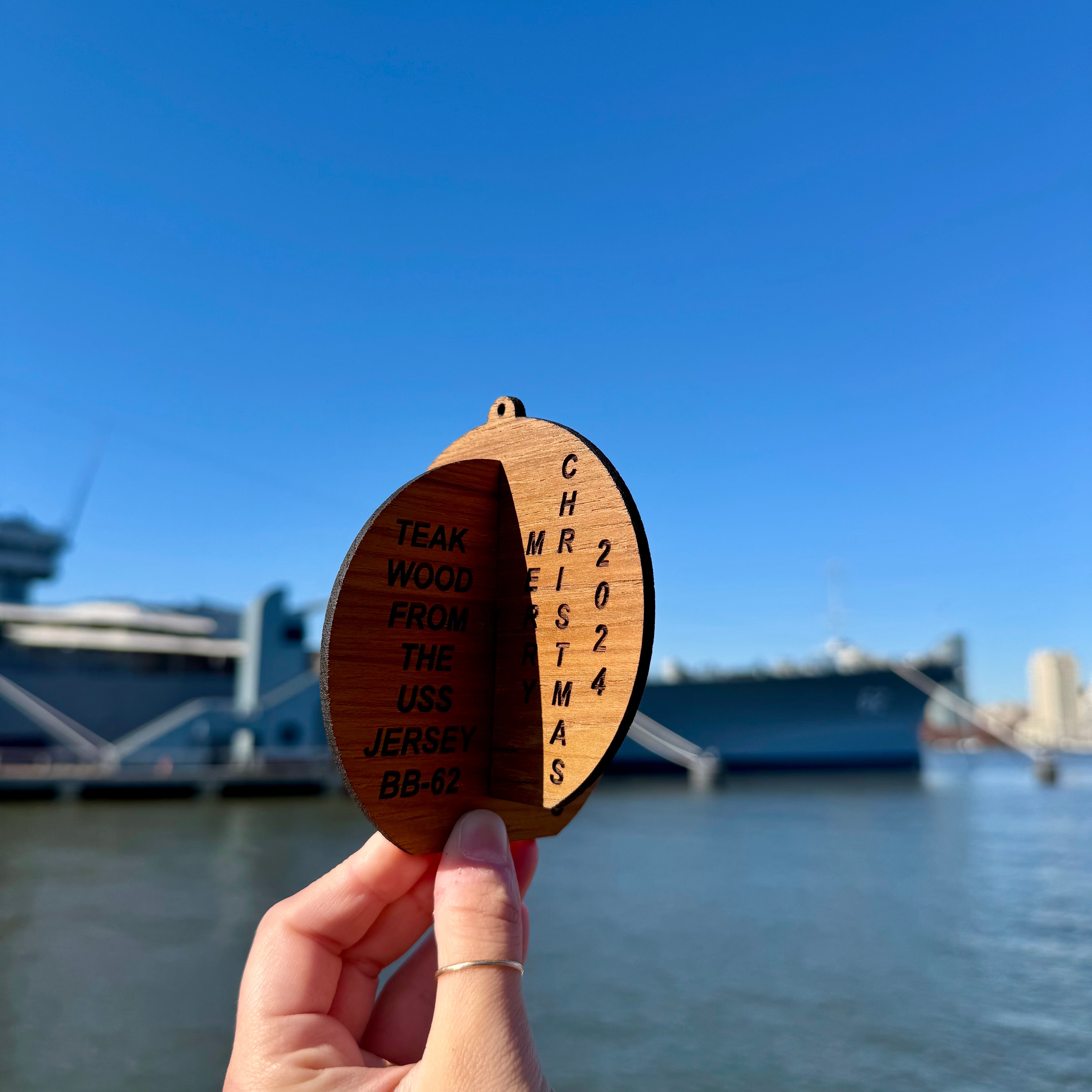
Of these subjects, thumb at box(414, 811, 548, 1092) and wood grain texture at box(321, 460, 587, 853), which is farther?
wood grain texture at box(321, 460, 587, 853)

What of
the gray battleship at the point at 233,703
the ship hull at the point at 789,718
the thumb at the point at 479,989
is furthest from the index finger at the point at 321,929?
the ship hull at the point at 789,718

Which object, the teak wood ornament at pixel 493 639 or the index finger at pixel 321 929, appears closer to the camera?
the index finger at pixel 321 929

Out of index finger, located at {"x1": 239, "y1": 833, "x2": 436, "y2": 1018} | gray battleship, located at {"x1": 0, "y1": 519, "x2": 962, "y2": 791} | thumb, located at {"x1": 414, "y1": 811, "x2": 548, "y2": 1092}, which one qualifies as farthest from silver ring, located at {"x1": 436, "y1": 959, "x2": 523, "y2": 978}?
gray battleship, located at {"x1": 0, "y1": 519, "x2": 962, "y2": 791}

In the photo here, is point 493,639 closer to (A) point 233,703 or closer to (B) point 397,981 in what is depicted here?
(B) point 397,981

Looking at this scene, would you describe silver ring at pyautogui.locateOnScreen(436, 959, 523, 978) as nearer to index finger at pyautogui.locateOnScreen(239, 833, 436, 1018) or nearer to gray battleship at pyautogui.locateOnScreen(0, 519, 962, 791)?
index finger at pyautogui.locateOnScreen(239, 833, 436, 1018)

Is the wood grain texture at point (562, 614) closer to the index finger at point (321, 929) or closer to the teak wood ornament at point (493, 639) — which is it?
the teak wood ornament at point (493, 639)

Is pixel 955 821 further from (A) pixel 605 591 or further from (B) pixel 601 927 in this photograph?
(A) pixel 605 591

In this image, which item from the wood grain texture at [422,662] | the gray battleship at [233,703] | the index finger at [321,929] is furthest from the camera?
the gray battleship at [233,703]
